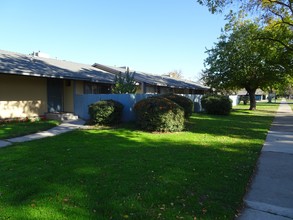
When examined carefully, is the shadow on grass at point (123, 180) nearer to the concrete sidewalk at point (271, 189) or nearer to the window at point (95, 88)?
the concrete sidewalk at point (271, 189)

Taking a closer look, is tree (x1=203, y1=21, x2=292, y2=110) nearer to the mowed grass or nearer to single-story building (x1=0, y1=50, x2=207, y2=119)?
single-story building (x1=0, y1=50, x2=207, y2=119)

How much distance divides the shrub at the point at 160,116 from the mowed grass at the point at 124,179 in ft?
8.78

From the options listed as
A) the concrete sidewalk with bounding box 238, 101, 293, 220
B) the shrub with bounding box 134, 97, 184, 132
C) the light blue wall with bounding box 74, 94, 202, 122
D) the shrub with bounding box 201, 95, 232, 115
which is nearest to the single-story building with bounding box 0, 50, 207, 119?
the light blue wall with bounding box 74, 94, 202, 122

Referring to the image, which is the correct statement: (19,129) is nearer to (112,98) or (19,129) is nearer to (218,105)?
(112,98)

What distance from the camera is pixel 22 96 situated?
15594 millimetres

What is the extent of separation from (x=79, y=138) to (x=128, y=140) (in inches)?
71.0

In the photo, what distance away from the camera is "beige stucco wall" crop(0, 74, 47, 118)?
14695 mm

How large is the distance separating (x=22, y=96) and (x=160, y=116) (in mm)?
7840

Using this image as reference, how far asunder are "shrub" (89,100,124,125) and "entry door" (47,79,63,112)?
4.25 metres

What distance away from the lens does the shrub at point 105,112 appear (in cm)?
1409

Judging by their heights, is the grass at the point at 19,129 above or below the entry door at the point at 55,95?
below

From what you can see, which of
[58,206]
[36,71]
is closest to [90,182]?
[58,206]

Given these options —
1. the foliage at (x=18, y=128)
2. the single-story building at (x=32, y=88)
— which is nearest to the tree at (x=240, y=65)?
the single-story building at (x=32, y=88)

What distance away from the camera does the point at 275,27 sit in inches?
806
